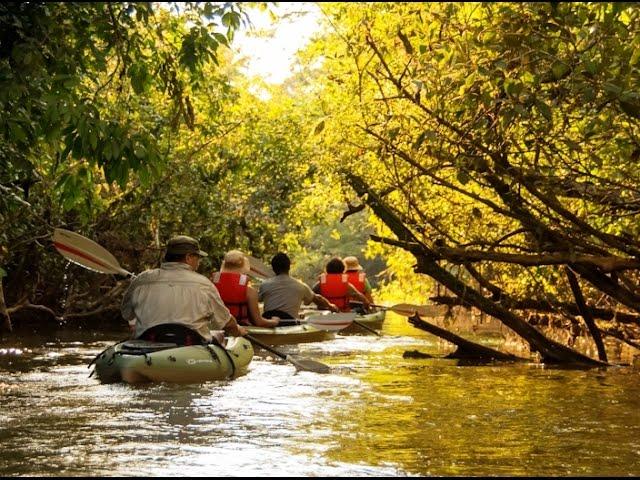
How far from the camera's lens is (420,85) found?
23.0 ft

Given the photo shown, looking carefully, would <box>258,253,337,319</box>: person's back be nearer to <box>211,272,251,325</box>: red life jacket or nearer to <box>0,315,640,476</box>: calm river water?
<box>211,272,251,325</box>: red life jacket

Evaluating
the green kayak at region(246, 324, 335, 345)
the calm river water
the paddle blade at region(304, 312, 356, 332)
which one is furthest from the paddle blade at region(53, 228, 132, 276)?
the paddle blade at region(304, 312, 356, 332)

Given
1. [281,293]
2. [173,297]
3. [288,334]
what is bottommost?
[288,334]

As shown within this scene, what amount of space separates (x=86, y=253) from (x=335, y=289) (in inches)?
277

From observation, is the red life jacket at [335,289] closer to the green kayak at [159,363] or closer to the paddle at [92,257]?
the paddle at [92,257]

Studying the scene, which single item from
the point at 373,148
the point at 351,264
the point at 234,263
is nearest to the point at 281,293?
the point at 234,263

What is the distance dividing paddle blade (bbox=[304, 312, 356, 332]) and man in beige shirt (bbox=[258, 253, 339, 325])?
338 mm

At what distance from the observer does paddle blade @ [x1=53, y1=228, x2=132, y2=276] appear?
11234 millimetres

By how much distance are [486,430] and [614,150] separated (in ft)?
9.61

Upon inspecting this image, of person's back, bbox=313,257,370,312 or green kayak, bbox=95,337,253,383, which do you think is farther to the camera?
person's back, bbox=313,257,370,312

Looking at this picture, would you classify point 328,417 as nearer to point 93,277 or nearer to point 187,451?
point 187,451

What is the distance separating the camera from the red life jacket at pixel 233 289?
1273cm

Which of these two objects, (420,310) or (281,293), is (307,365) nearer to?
(281,293)

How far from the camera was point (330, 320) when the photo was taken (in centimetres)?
1528
